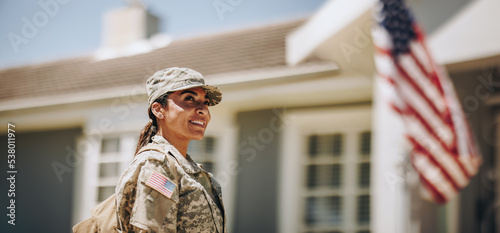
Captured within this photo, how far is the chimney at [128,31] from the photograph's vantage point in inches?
415

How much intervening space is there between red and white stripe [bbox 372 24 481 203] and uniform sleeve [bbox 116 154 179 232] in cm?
317

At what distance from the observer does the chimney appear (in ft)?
34.6

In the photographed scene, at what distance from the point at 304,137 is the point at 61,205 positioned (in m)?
3.49

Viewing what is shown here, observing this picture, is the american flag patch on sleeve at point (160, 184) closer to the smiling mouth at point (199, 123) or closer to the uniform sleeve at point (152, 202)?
the uniform sleeve at point (152, 202)

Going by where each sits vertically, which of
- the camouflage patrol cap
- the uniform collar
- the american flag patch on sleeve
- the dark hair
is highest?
the camouflage patrol cap

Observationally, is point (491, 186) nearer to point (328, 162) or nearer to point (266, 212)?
point (328, 162)

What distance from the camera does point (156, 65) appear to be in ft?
29.2

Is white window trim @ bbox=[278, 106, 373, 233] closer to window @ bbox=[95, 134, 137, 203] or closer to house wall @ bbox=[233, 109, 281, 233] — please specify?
house wall @ bbox=[233, 109, 281, 233]

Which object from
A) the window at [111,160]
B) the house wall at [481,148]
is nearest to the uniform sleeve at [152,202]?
the house wall at [481,148]

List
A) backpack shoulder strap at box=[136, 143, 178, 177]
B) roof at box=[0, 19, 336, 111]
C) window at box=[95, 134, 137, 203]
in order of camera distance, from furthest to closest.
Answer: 1. window at box=[95, 134, 137, 203]
2. roof at box=[0, 19, 336, 111]
3. backpack shoulder strap at box=[136, 143, 178, 177]

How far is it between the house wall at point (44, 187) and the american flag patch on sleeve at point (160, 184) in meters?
6.96

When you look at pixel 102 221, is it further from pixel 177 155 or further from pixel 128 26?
pixel 128 26

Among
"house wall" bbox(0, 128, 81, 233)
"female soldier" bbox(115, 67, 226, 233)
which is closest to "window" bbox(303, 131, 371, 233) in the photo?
"house wall" bbox(0, 128, 81, 233)

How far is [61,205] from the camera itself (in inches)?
348
